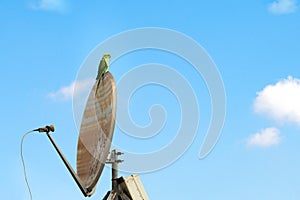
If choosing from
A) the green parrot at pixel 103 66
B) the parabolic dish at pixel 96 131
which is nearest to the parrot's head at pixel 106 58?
the green parrot at pixel 103 66

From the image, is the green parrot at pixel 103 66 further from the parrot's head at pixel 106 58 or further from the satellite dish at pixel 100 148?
the satellite dish at pixel 100 148

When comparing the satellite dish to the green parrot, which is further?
the green parrot

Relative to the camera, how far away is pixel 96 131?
1642cm

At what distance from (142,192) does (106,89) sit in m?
3.29

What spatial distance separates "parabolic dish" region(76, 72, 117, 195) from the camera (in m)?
14.7

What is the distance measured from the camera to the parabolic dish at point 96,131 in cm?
1469

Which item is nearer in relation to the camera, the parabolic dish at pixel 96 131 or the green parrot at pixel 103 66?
the parabolic dish at pixel 96 131

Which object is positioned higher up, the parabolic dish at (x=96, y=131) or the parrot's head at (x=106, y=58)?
the parrot's head at (x=106, y=58)

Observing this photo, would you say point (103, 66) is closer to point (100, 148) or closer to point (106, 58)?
point (106, 58)

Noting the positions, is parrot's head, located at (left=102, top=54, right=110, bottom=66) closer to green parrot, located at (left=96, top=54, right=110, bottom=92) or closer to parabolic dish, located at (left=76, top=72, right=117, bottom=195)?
green parrot, located at (left=96, top=54, right=110, bottom=92)

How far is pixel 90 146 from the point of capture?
669 inches

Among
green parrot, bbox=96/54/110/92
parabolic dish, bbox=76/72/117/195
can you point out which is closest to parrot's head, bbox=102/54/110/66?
green parrot, bbox=96/54/110/92

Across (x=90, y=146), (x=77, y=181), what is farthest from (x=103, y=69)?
(x=77, y=181)

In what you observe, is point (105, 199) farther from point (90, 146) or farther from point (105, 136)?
point (105, 136)
